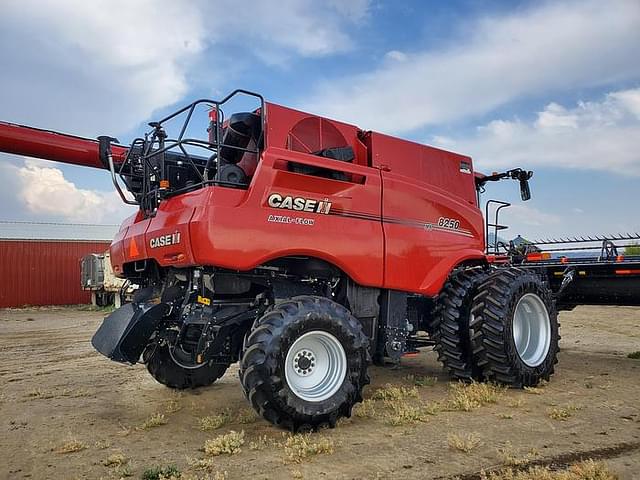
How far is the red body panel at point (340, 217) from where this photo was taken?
16.6 ft

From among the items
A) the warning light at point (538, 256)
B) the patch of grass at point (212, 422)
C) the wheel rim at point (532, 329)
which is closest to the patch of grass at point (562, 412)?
the wheel rim at point (532, 329)

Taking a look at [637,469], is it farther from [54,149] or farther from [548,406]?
[54,149]

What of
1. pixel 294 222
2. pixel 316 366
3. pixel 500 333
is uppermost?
pixel 294 222

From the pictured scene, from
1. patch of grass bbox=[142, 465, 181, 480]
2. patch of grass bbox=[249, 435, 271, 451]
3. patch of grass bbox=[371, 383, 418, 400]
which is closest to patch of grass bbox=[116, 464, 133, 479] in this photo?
patch of grass bbox=[142, 465, 181, 480]

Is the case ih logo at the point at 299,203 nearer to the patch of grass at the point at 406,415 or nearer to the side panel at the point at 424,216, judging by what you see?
the side panel at the point at 424,216

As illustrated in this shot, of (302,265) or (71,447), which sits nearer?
(71,447)

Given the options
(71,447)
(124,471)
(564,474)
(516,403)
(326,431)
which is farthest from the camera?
(516,403)

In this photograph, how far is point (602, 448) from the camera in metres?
4.50

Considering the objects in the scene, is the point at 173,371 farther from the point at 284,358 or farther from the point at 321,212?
the point at 321,212

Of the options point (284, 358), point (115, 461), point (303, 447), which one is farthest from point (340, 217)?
point (115, 461)

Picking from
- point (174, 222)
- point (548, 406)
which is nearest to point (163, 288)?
point (174, 222)

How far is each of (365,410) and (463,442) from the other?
4.43ft

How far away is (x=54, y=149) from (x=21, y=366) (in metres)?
4.73

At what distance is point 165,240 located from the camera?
215 inches
